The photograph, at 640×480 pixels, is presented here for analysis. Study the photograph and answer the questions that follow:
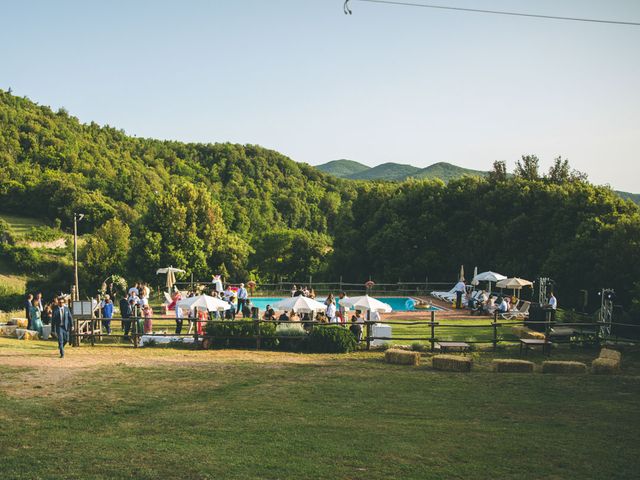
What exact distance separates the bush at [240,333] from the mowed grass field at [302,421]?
2.43m

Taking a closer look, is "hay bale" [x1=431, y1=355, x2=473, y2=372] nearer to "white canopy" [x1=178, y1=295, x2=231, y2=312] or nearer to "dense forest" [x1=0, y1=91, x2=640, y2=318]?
"white canopy" [x1=178, y1=295, x2=231, y2=312]

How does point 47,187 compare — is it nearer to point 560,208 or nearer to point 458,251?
point 458,251

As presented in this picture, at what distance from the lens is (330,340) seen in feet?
55.9

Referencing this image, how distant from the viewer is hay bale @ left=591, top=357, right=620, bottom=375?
13.8 m

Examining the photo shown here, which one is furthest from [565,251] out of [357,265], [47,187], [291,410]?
[47,187]

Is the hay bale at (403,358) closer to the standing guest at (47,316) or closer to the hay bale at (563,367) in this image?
the hay bale at (563,367)

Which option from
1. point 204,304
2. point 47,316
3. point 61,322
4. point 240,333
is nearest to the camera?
point 61,322

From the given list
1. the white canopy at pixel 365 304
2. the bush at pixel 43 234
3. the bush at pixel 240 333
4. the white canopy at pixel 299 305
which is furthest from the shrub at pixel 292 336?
the bush at pixel 43 234

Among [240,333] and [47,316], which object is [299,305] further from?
[47,316]

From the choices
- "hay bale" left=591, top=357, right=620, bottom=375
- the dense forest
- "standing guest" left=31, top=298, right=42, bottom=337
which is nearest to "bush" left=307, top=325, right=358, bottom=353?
"hay bale" left=591, top=357, right=620, bottom=375

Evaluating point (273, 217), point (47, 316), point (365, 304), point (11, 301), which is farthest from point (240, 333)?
point (273, 217)

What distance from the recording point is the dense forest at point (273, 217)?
3412 cm

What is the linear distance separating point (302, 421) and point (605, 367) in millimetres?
8281

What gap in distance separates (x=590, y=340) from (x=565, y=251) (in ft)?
48.7
